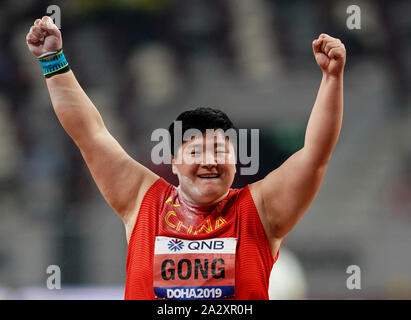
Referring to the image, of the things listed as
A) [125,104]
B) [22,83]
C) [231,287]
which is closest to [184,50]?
[125,104]

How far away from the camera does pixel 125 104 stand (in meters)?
7.89

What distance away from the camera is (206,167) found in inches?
111

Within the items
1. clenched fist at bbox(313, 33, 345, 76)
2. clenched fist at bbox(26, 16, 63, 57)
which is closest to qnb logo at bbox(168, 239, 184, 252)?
clenched fist at bbox(313, 33, 345, 76)

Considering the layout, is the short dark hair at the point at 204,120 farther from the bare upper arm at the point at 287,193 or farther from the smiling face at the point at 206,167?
the bare upper arm at the point at 287,193

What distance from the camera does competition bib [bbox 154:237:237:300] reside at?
2.66 meters

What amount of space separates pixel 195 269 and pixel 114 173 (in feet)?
1.98

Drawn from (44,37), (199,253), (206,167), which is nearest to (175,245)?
(199,253)

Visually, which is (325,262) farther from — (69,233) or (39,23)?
(39,23)

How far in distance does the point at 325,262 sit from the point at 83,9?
15.0ft

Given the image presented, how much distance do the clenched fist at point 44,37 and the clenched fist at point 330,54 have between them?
3.97 ft

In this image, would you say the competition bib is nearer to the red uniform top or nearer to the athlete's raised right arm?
the red uniform top

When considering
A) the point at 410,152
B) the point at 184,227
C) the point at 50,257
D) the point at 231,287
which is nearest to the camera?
the point at 231,287

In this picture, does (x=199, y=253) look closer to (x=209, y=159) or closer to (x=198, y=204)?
(x=198, y=204)

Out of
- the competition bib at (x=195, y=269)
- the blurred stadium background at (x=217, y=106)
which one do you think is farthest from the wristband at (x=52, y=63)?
the blurred stadium background at (x=217, y=106)
